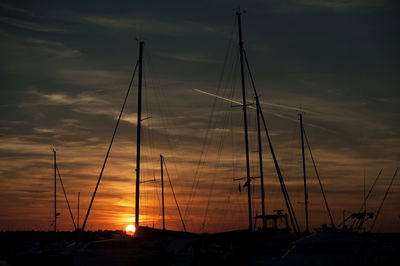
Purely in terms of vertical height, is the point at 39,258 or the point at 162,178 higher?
the point at 162,178

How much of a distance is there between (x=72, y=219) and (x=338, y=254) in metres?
42.5

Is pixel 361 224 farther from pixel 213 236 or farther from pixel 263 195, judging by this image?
pixel 213 236

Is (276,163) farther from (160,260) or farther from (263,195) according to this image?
(160,260)

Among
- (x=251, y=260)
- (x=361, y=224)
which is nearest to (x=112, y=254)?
(x=251, y=260)

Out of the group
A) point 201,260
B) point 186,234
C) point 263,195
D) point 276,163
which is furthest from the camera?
point 263,195

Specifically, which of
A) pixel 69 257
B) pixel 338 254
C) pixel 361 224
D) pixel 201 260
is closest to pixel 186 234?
pixel 201 260

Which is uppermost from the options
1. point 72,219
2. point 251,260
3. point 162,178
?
point 162,178

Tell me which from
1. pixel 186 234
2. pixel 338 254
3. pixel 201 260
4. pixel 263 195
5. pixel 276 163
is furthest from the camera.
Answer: pixel 263 195

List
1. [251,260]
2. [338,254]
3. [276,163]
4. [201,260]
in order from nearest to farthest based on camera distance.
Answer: [338,254] → [201,260] → [251,260] → [276,163]

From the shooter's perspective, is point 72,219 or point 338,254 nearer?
point 338,254

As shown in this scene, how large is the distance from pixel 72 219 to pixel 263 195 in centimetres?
2805

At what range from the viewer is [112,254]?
3372 centimetres

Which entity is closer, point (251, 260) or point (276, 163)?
point (251, 260)

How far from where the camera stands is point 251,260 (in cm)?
3419
